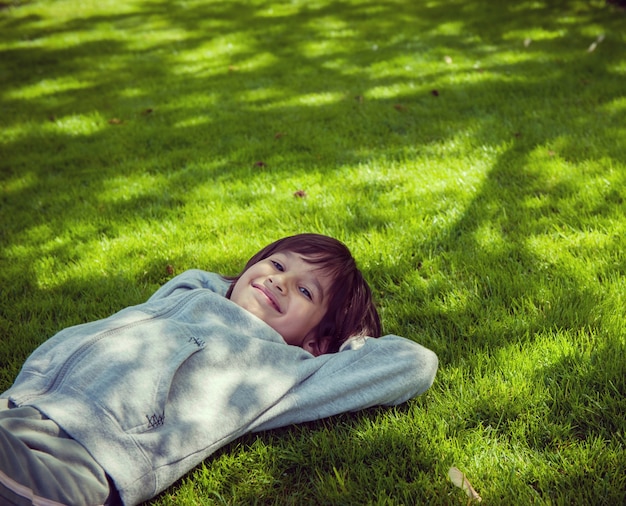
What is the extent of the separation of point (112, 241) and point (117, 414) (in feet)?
6.64

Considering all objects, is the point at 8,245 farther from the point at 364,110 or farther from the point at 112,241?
the point at 364,110

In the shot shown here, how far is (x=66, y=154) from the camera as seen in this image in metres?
5.26

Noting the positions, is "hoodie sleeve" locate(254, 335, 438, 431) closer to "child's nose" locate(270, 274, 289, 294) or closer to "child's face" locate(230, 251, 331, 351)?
Answer: "child's face" locate(230, 251, 331, 351)

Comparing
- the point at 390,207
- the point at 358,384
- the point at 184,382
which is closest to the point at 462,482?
the point at 358,384

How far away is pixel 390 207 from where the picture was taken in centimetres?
394

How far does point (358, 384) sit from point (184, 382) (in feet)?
2.10

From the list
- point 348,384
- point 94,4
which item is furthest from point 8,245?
point 94,4

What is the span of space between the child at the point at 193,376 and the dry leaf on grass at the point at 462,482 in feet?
1.19

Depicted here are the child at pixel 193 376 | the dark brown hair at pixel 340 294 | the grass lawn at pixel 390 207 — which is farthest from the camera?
the dark brown hair at pixel 340 294

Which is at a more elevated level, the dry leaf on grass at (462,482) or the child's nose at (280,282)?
Answer: the child's nose at (280,282)

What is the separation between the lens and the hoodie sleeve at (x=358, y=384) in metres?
2.25

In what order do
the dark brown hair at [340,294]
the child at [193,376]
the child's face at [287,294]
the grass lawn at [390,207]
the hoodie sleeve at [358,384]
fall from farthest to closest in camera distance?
the dark brown hair at [340,294], the child's face at [287,294], the hoodie sleeve at [358,384], the grass lawn at [390,207], the child at [193,376]

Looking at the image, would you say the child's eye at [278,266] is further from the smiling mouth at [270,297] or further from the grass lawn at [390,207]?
the grass lawn at [390,207]

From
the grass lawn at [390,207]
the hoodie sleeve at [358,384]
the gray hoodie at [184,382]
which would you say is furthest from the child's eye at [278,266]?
the grass lawn at [390,207]
